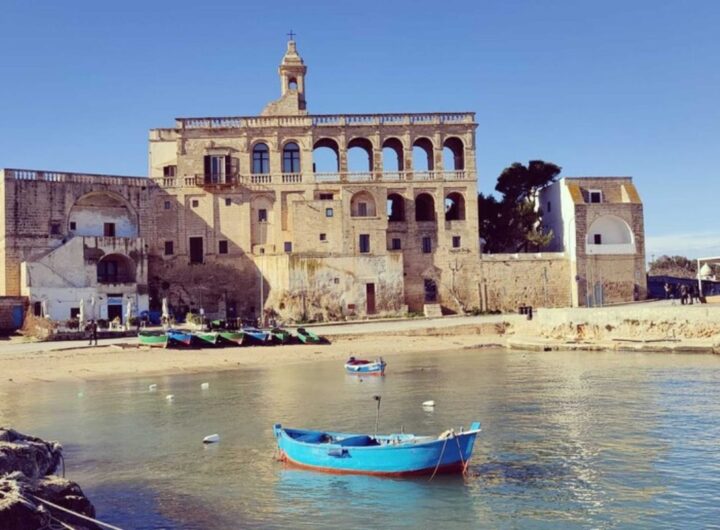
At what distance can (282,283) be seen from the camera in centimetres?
4756

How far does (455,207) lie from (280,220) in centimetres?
1282

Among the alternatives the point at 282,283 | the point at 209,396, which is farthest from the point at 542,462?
the point at 282,283

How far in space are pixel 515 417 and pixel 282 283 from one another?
2955 centimetres

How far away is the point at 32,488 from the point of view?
32.4 feet

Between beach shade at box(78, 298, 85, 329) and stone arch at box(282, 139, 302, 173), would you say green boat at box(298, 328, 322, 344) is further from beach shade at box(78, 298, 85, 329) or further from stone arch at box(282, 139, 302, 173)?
stone arch at box(282, 139, 302, 173)

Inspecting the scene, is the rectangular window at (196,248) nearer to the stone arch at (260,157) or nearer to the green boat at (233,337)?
the stone arch at (260,157)

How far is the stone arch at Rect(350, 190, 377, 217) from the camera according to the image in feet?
165

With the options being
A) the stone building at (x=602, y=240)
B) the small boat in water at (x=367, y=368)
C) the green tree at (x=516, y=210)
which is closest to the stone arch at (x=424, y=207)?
the green tree at (x=516, y=210)

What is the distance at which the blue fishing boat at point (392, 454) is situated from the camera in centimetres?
1399

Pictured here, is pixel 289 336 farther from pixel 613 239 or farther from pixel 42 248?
pixel 613 239

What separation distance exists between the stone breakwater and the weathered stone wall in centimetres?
3964

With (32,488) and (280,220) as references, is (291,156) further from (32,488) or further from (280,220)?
(32,488)

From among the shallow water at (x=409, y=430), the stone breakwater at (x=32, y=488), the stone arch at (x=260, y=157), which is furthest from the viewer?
the stone arch at (x=260, y=157)

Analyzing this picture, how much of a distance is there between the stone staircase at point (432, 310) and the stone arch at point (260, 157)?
14.4m
